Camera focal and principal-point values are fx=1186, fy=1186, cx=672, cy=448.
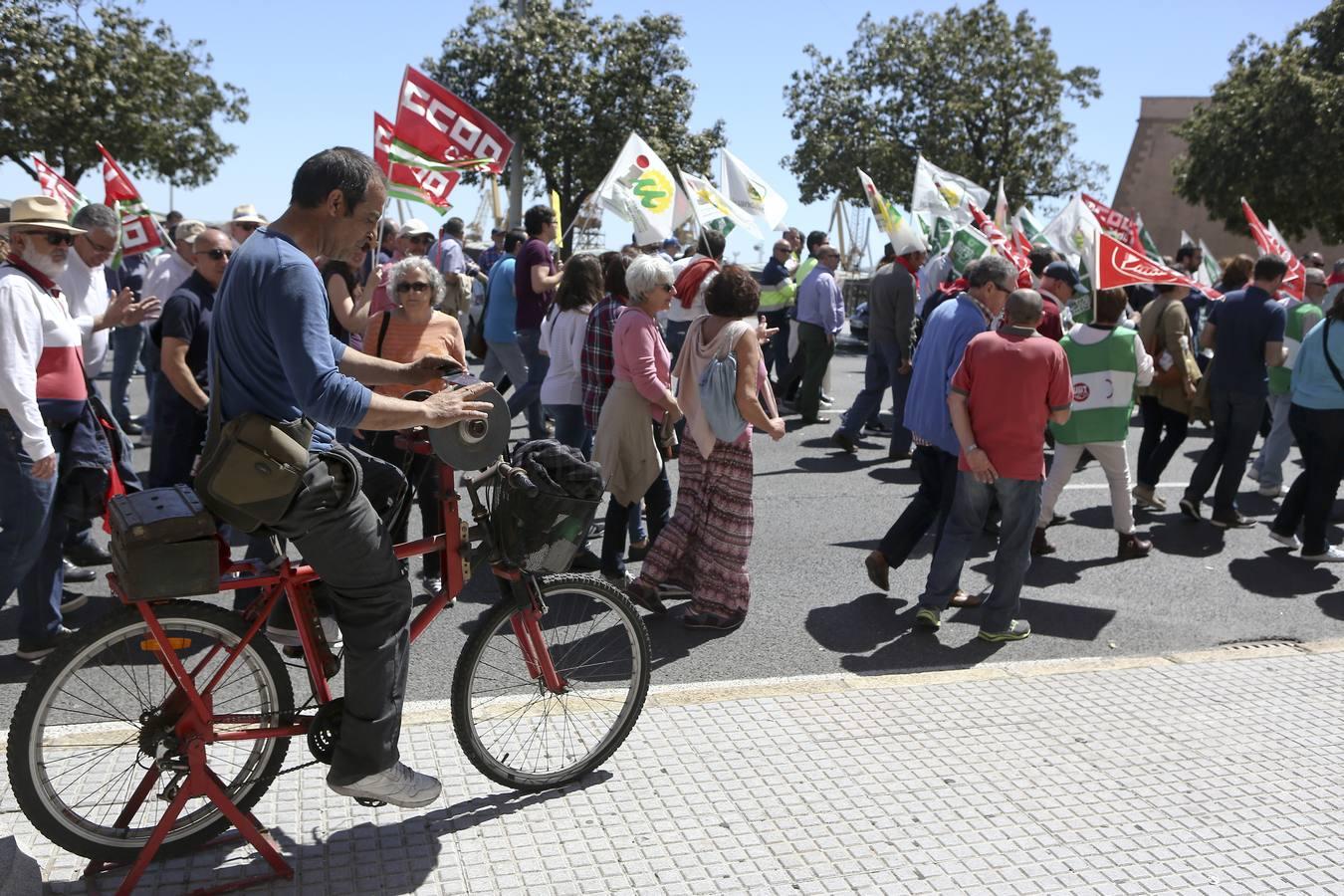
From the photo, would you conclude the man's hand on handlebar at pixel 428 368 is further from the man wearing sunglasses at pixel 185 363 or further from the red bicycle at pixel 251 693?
the man wearing sunglasses at pixel 185 363

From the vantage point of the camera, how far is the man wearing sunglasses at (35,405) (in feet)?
14.5

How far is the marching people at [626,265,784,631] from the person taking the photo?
18.3ft

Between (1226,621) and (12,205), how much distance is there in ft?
20.1

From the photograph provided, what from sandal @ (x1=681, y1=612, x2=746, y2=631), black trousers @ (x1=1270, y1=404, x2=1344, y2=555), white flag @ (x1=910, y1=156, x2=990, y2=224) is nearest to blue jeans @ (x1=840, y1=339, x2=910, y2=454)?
white flag @ (x1=910, y1=156, x2=990, y2=224)

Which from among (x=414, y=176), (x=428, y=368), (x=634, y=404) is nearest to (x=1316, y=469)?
(x=634, y=404)

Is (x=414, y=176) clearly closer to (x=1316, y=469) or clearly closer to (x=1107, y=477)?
(x=1107, y=477)

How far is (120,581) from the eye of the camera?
9.78 ft

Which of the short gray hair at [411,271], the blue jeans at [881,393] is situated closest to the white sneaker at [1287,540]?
the blue jeans at [881,393]

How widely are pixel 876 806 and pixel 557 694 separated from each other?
1.09 m

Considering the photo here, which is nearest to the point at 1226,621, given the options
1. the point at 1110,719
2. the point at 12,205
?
the point at 1110,719

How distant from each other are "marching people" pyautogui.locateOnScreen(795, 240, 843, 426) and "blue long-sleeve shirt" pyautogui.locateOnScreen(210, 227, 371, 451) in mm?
9242

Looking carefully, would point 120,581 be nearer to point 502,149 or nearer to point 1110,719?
point 1110,719

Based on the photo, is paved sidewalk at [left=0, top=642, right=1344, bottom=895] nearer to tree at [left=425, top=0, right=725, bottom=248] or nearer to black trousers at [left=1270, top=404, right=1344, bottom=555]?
black trousers at [left=1270, top=404, right=1344, bottom=555]

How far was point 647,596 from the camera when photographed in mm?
5938
